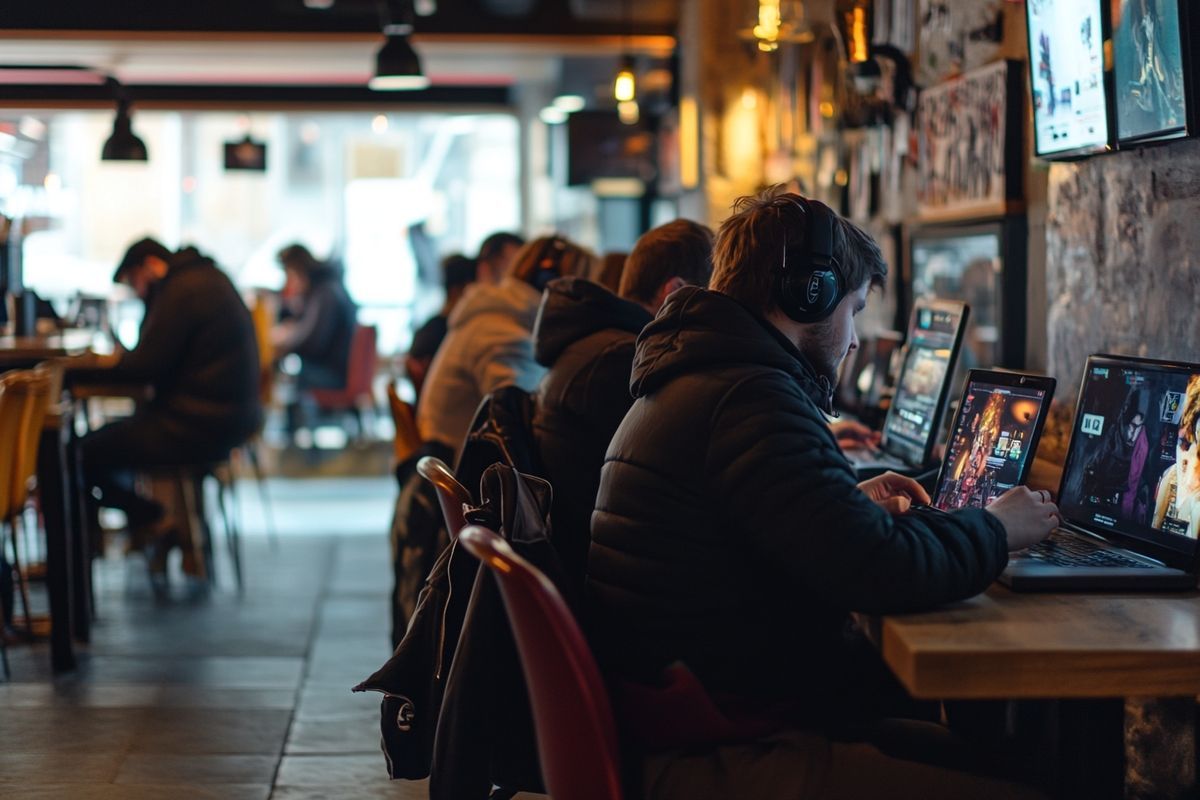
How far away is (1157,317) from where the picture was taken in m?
2.73

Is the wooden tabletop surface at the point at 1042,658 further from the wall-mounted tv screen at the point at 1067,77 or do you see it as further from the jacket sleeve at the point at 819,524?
the wall-mounted tv screen at the point at 1067,77

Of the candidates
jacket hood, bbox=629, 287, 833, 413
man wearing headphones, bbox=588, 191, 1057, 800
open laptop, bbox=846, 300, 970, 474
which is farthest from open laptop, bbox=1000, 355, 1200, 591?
open laptop, bbox=846, 300, 970, 474

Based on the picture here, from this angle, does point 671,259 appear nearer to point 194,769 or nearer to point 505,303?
point 505,303

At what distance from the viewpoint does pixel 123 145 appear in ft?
26.3

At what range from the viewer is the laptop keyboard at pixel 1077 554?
210 cm

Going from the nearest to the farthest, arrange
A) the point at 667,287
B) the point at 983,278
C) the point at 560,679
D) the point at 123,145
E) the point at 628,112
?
the point at 560,679
the point at 667,287
the point at 983,278
the point at 123,145
the point at 628,112

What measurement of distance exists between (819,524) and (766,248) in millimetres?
469

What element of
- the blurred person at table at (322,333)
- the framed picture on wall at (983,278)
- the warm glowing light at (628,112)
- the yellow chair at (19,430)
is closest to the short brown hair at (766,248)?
the framed picture on wall at (983,278)

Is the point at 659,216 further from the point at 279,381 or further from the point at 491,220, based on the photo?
the point at 491,220

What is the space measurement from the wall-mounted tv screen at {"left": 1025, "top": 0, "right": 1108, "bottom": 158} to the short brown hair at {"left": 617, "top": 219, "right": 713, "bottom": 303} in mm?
802

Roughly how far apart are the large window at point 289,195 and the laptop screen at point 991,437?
1210cm

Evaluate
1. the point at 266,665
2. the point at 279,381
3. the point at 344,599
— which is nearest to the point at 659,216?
the point at 279,381

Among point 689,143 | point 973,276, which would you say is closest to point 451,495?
point 973,276

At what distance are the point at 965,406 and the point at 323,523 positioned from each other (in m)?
5.62
